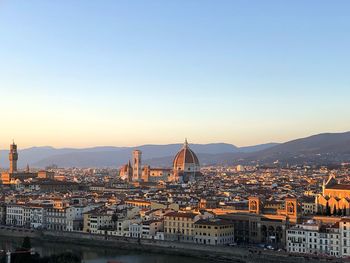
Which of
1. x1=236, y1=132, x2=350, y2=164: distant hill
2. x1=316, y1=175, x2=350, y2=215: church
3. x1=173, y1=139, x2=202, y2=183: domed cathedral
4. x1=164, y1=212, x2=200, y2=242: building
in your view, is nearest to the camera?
x1=164, y1=212, x2=200, y2=242: building

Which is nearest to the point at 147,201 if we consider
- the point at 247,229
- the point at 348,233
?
the point at 247,229

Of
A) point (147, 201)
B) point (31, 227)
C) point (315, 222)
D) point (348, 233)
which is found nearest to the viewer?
point (348, 233)

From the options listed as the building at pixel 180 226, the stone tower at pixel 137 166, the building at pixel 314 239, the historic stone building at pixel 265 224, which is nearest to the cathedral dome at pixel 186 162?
the stone tower at pixel 137 166

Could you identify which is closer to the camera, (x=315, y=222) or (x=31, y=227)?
(x=315, y=222)

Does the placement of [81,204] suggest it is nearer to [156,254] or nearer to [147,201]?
[147,201]

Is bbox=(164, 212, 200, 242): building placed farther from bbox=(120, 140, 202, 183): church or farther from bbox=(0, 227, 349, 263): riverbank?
bbox=(120, 140, 202, 183): church

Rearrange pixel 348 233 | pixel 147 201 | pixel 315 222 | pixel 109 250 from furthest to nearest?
pixel 147 201
pixel 109 250
pixel 315 222
pixel 348 233

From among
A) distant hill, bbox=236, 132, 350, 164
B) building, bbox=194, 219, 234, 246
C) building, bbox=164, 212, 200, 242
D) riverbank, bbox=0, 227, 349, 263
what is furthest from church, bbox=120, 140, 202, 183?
distant hill, bbox=236, 132, 350, 164
